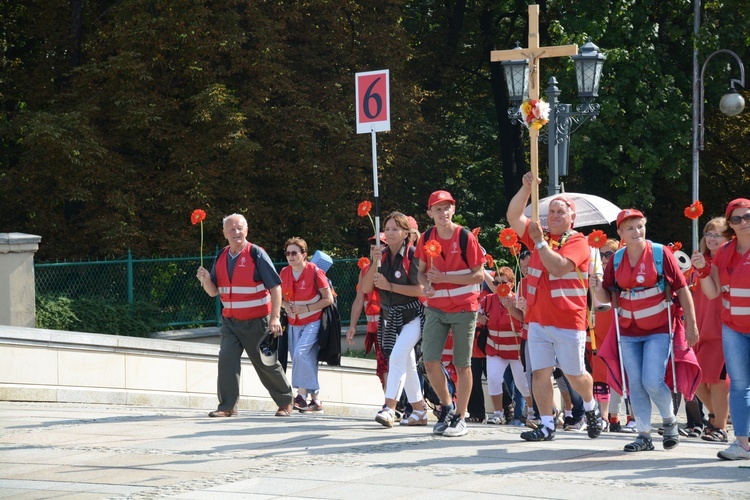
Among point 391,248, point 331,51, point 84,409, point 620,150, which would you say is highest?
point 331,51

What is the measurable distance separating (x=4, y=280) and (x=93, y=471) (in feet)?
24.4

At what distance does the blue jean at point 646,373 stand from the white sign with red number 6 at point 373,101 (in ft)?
12.7

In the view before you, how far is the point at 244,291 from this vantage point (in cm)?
1116

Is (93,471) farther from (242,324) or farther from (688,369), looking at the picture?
(688,369)

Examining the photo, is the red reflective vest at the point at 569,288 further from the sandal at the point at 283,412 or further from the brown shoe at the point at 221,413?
the brown shoe at the point at 221,413

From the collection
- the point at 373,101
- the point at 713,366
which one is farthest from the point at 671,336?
the point at 373,101

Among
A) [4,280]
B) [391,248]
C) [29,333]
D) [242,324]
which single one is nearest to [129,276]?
[4,280]

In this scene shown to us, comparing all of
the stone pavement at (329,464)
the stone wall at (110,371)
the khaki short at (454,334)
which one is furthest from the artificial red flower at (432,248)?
the stone wall at (110,371)

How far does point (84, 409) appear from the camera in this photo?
39.9ft

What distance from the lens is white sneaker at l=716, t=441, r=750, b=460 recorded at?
8.12m

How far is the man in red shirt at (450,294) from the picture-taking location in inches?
374

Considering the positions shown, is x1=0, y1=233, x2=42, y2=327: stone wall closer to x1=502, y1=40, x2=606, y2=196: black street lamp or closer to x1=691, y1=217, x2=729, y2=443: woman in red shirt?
x1=502, y1=40, x2=606, y2=196: black street lamp

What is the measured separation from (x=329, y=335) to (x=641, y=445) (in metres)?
5.09

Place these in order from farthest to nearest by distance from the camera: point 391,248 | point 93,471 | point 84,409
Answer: point 84,409 → point 391,248 → point 93,471
